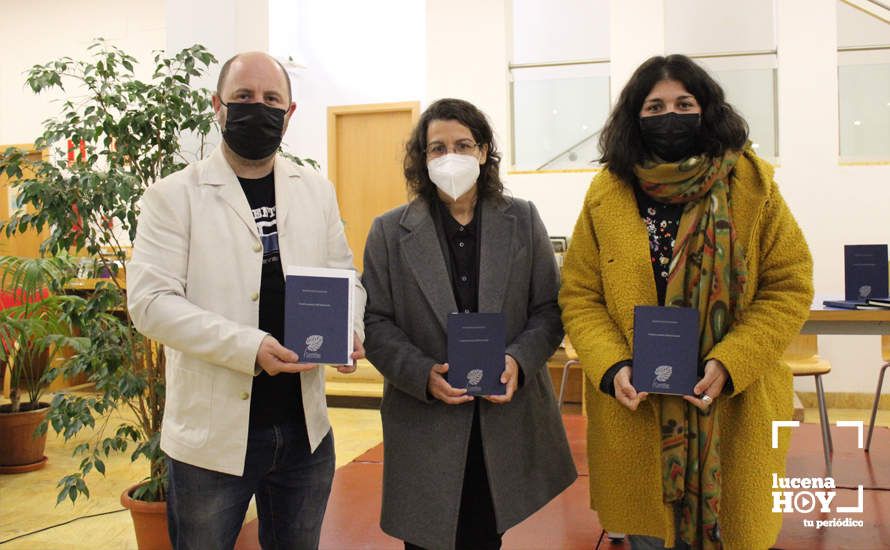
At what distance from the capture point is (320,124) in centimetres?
750

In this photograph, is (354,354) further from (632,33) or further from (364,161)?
(364,161)

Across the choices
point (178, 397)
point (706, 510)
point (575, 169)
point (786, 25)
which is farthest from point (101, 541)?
point (786, 25)

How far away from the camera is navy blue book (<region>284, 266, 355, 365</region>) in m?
1.45

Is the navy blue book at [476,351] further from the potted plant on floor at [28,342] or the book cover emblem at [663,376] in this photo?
the potted plant on floor at [28,342]

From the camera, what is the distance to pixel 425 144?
1.84 m

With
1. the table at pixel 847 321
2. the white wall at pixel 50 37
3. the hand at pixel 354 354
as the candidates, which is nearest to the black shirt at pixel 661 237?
the hand at pixel 354 354

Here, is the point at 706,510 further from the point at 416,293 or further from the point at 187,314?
the point at 187,314

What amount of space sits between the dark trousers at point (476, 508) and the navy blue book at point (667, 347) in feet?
1.49

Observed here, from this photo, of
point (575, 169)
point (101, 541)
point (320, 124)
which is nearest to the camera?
point (101, 541)

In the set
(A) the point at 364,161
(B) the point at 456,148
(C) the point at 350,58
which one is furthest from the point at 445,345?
(C) the point at 350,58

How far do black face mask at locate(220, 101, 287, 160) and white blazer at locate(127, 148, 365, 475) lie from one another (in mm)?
59

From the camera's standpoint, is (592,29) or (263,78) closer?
(263,78)

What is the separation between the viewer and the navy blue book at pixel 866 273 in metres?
2.71

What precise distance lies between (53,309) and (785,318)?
3.63 meters
